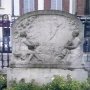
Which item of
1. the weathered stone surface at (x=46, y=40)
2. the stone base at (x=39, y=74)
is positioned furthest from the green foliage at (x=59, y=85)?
the weathered stone surface at (x=46, y=40)

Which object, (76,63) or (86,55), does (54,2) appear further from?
(76,63)

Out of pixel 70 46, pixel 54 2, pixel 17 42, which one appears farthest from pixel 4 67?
pixel 54 2

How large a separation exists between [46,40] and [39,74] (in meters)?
0.75

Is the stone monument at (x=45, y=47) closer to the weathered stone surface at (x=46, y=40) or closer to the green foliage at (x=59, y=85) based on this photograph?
the weathered stone surface at (x=46, y=40)

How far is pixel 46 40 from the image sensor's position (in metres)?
9.50

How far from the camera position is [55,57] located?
31.1 feet

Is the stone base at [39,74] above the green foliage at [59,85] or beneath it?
above

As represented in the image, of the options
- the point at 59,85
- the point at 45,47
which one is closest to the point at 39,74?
the point at 45,47

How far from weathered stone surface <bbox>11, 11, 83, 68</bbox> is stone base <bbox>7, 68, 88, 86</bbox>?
0.13 meters

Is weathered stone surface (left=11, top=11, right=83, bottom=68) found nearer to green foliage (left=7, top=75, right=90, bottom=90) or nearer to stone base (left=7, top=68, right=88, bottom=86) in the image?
stone base (left=7, top=68, right=88, bottom=86)

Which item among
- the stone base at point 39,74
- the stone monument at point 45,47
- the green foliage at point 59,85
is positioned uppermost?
the stone monument at point 45,47

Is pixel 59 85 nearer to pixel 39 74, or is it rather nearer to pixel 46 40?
pixel 39 74

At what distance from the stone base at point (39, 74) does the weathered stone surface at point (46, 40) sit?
0.13m

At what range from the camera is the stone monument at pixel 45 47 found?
9.44 metres
